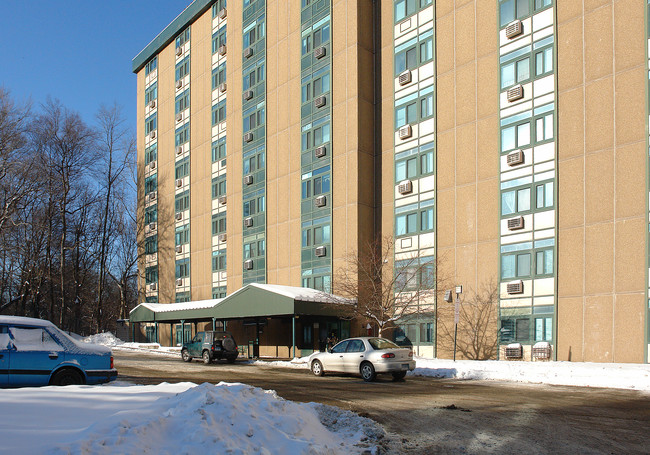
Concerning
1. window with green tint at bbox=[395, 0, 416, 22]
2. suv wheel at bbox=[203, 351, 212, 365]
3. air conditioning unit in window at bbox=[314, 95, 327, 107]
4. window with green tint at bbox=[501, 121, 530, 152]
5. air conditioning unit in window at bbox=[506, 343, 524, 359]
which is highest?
window with green tint at bbox=[395, 0, 416, 22]

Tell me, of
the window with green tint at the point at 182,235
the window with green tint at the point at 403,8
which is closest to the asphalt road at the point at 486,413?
the window with green tint at the point at 403,8

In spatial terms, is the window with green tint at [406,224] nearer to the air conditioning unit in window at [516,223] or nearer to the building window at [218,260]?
the air conditioning unit in window at [516,223]

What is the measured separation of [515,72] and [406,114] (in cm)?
678

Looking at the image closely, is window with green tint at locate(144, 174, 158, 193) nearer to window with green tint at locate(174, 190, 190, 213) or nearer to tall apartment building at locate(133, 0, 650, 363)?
window with green tint at locate(174, 190, 190, 213)

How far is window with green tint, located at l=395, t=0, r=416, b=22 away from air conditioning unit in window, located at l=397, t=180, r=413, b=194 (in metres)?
9.43

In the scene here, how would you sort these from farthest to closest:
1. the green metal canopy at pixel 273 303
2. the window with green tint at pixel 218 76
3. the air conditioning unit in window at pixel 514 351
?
the window with green tint at pixel 218 76
the green metal canopy at pixel 273 303
the air conditioning unit in window at pixel 514 351

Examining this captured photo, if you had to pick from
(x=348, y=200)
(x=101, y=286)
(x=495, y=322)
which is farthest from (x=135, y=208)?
(x=495, y=322)

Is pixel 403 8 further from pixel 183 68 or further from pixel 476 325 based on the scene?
pixel 183 68

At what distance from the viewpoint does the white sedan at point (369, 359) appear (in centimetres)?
1923

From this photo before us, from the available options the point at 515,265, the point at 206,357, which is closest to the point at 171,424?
the point at 515,265

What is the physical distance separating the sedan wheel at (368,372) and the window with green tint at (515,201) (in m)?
11.4

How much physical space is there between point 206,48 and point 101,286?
2477 centimetres

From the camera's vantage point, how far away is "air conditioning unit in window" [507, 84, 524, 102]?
2681 centimetres

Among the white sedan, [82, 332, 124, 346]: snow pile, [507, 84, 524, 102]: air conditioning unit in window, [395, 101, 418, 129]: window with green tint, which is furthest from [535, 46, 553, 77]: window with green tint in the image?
[82, 332, 124, 346]: snow pile
